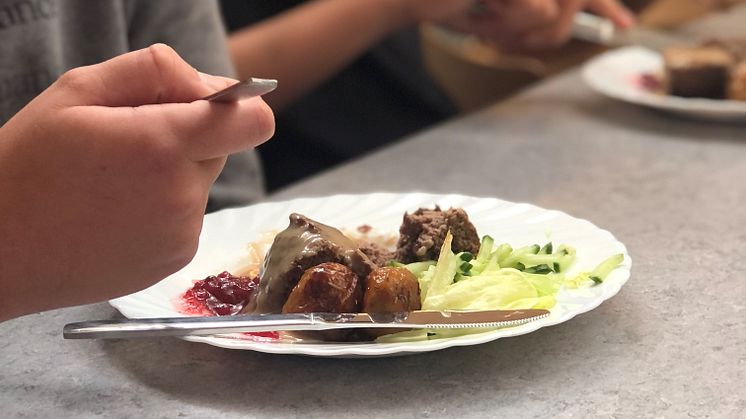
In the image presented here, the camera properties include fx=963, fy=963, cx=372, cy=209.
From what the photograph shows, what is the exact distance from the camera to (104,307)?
3.41 feet

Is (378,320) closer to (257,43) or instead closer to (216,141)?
(216,141)

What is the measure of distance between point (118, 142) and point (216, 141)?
0.25 ft

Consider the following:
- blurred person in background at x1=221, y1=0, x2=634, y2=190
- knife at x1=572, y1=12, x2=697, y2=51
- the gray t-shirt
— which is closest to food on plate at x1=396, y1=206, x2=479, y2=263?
the gray t-shirt

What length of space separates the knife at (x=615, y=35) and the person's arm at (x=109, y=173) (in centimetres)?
155

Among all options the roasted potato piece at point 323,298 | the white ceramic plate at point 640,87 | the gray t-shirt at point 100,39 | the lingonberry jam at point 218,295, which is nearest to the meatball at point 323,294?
the roasted potato piece at point 323,298

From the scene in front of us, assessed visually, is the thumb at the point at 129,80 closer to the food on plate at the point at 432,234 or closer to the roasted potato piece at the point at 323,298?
the roasted potato piece at the point at 323,298

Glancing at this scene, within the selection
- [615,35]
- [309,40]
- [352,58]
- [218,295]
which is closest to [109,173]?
[218,295]

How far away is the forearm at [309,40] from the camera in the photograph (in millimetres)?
1992

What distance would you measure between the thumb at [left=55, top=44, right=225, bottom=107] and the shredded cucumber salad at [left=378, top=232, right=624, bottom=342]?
293mm

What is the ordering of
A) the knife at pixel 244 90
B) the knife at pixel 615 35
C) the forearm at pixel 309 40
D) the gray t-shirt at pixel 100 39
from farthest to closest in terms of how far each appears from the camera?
the knife at pixel 615 35, the forearm at pixel 309 40, the gray t-shirt at pixel 100 39, the knife at pixel 244 90

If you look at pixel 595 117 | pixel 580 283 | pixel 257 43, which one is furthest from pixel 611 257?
pixel 257 43

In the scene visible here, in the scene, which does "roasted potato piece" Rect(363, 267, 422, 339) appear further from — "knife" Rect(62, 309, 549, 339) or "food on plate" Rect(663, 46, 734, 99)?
"food on plate" Rect(663, 46, 734, 99)

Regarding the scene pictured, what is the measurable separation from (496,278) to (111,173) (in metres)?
0.39

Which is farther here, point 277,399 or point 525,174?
point 525,174
